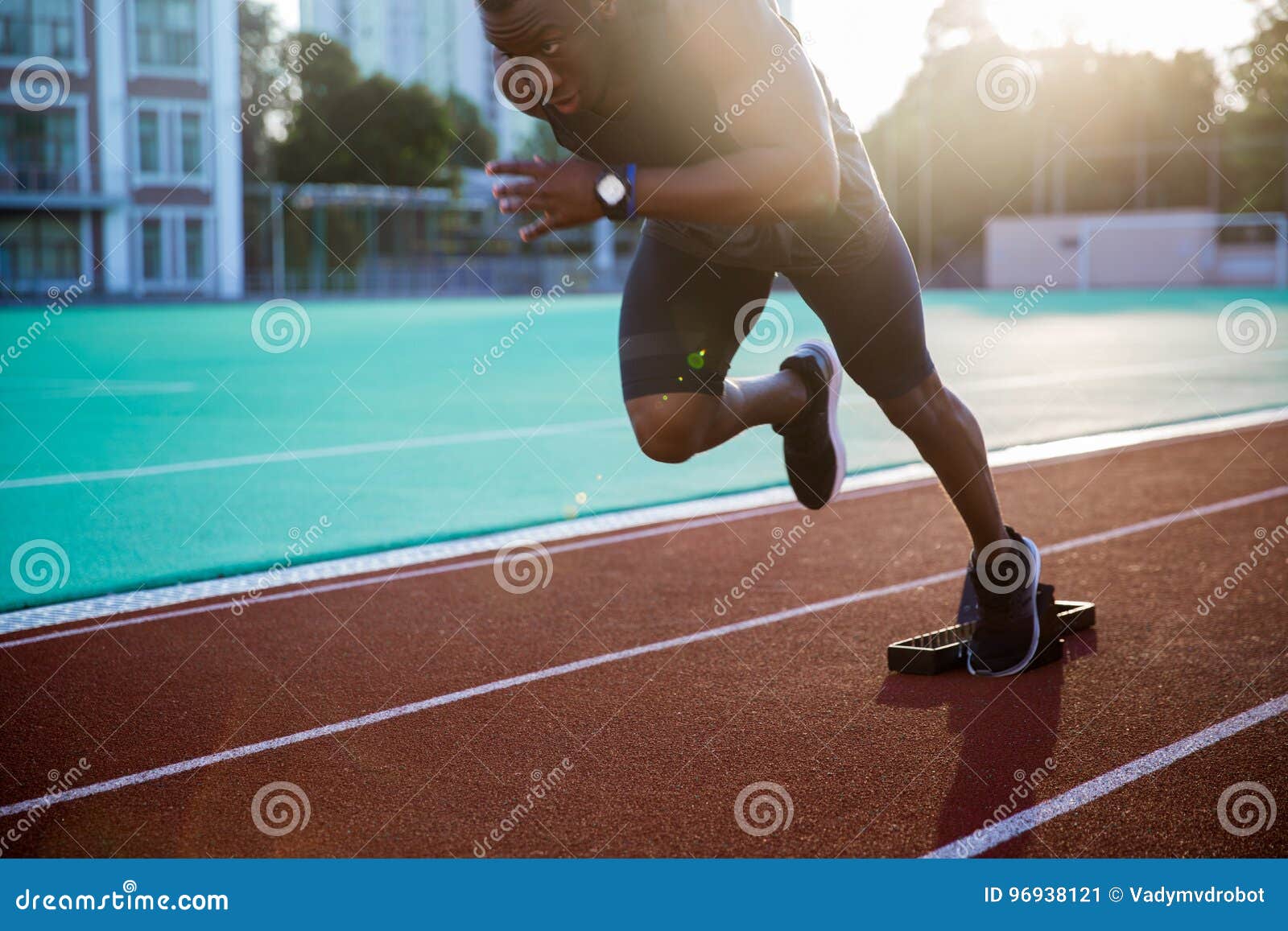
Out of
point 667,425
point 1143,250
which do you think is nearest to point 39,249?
point 1143,250

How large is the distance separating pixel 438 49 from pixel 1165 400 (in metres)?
113

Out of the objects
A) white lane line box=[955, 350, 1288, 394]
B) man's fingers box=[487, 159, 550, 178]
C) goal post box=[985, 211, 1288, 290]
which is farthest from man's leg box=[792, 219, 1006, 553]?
goal post box=[985, 211, 1288, 290]

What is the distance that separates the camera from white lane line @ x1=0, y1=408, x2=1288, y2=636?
5.47 metres

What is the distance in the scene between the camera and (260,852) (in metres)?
3.06

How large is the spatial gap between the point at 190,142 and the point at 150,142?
1208 millimetres

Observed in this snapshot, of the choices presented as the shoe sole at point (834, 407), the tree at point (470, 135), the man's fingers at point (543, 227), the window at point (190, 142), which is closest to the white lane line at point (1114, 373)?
the shoe sole at point (834, 407)

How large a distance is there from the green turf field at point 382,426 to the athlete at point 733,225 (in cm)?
277

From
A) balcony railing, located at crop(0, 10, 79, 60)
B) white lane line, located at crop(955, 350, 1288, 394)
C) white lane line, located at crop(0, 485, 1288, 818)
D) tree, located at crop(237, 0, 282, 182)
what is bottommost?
white lane line, located at crop(0, 485, 1288, 818)

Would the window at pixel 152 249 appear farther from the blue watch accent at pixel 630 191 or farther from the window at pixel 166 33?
the blue watch accent at pixel 630 191

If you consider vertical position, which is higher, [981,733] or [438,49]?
[438,49]

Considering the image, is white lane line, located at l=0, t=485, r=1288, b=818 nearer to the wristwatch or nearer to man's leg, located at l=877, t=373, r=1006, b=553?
man's leg, located at l=877, t=373, r=1006, b=553

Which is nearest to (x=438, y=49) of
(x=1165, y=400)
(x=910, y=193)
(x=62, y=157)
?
(x=910, y=193)

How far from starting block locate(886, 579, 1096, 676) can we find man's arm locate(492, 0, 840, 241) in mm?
1632
